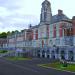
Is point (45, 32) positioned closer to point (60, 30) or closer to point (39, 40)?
point (39, 40)

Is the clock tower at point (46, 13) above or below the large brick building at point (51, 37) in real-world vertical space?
above

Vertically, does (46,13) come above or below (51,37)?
above

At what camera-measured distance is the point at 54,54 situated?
9675cm

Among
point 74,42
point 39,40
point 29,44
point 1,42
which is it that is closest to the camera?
point 74,42

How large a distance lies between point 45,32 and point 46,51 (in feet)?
32.6

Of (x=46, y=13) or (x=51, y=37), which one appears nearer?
(x=51, y=37)

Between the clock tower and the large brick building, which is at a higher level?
the clock tower

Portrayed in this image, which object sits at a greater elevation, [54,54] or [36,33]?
[36,33]

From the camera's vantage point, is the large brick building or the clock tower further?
the clock tower

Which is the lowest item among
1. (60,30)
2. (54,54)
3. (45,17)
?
(54,54)

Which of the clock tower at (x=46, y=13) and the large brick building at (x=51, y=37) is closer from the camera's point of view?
the large brick building at (x=51, y=37)

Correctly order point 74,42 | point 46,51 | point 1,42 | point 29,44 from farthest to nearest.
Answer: point 1,42, point 29,44, point 46,51, point 74,42

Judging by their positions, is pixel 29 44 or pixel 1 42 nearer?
pixel 29 44

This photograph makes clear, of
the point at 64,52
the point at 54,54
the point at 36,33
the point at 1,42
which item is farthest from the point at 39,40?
the point at 1,42
